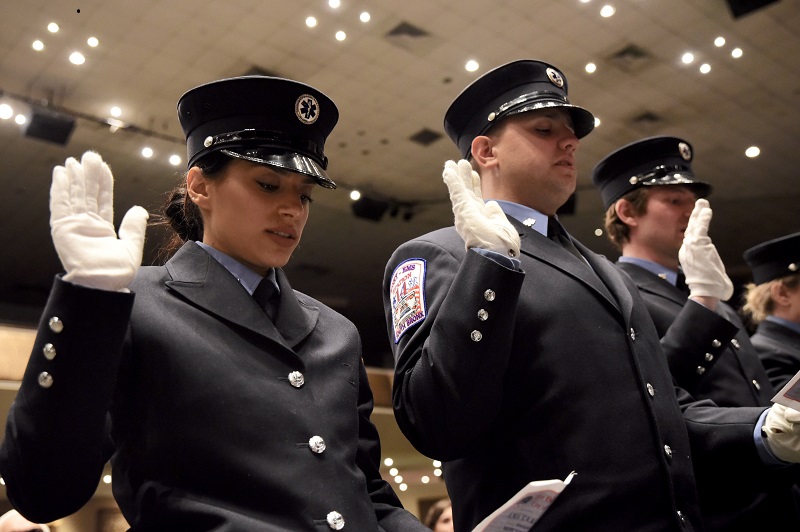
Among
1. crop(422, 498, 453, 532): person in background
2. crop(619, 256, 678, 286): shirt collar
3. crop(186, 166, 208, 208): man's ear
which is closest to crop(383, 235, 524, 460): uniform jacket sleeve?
crop(186, 166, 208, 208): man's ear

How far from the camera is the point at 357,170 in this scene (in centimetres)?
619

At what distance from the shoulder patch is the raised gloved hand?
0.65 meters

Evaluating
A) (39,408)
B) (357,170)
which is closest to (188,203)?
(39,408)

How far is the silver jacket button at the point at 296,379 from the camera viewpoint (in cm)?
143

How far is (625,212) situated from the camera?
2777 mm

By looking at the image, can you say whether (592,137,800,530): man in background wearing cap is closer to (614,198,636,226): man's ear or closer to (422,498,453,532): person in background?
(614,198,636,226): man's ear

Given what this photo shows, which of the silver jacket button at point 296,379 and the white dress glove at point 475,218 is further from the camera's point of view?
the white dress glove at point 475,218

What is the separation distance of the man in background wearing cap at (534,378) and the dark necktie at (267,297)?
0.97 ft

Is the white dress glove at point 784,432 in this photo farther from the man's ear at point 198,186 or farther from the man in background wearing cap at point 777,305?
the man's ear at point 198,186

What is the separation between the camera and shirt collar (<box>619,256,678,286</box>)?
264 centimetres

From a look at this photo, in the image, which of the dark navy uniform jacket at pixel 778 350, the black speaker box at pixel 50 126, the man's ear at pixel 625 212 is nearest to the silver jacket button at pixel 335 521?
the man's ear at pixel 625 212

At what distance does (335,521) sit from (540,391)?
54 centimetres

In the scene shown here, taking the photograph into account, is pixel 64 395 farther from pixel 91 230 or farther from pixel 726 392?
pixel 726 392

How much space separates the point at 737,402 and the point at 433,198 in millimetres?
4561
